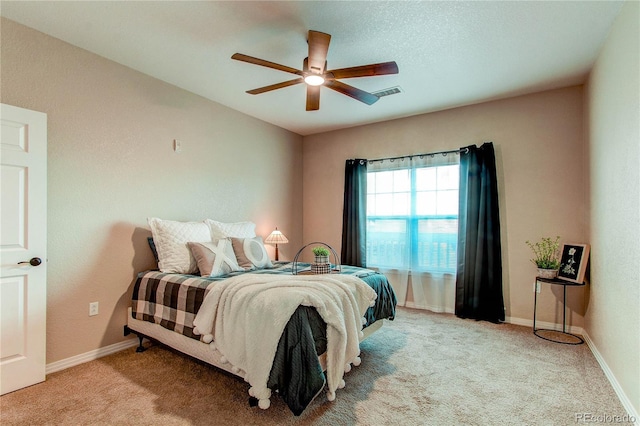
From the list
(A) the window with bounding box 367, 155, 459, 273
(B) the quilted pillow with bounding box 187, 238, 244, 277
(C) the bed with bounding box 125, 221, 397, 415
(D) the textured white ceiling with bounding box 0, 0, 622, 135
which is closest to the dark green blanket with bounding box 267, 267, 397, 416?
(C) the bed with bounding box 125, 221, 397, 415

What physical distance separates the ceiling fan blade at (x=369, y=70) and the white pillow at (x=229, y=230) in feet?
6.71

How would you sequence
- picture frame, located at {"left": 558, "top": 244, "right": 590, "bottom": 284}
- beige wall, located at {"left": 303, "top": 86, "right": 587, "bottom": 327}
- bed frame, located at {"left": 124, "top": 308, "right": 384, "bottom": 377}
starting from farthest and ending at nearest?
beige wall, located at {"left": 303, "top": 86, "right": 587, "bottom": 327}
picture frame, located at {"left": 558, "top": 244, "right": 590, "bottom": 284}
bed frame, located at {"left": 124, "top": 308, "right": 384, "bottom": 377}

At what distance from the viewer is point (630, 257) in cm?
210

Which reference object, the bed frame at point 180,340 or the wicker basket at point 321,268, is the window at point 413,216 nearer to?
the bed frame at point 180,340

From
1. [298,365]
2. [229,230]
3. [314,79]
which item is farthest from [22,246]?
[314,79]

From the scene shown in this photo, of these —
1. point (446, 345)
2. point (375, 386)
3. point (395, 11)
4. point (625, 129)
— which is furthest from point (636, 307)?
point (395, 11)

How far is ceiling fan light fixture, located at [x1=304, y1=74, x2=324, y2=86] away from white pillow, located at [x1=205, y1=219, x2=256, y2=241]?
185 centimetres

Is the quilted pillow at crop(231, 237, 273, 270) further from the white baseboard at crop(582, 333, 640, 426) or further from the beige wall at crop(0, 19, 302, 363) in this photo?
the white baseboard at crop(582, 333, 640, 426)

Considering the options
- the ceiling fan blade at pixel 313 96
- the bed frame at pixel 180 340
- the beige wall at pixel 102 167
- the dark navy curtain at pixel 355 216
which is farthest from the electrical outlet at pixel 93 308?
the dark navy curtain at pixel 355 216

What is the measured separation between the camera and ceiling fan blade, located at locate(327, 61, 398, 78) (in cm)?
223

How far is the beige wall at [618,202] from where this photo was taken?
2.02m

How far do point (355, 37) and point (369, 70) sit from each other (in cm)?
50

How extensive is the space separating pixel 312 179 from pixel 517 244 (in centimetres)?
309

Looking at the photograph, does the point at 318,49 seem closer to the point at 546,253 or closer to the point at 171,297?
the point at 171,297
